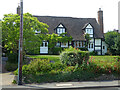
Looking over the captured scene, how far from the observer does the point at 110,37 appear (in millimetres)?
35844

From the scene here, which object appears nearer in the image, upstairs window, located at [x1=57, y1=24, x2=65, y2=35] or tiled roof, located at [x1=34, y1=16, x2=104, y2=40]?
upstairs window, located at [x1=57, y1=24, x2=65, y2=35]

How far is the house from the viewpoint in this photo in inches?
1366

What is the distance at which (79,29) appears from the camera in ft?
123

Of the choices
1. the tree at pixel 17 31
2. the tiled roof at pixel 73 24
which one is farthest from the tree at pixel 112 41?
the tree at pixel 17 31

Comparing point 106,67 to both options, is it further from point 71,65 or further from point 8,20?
point 8,20

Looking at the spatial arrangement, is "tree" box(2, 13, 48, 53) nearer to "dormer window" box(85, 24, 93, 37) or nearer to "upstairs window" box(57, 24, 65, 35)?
"upstairs window" box(57, 24, 65, 35)

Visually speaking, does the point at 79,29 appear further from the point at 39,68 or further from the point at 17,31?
the point at 39,68

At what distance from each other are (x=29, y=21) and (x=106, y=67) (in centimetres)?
988

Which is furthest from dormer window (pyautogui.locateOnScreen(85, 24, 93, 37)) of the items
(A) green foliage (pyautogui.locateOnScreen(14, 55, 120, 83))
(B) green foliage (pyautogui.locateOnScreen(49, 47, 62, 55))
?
(A) green foliage (pyautogui.locateOnScreen(14, 55, 120, 83))

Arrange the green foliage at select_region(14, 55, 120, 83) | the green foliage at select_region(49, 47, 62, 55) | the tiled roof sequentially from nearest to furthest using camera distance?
the green foliage at select_region(14, 55, 120, 83)
the green foliage at select_region(49, 47, 62, 55)
the tiled roof

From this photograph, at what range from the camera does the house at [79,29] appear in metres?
34.7

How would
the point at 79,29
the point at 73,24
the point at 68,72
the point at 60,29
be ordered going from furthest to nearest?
the point at 73,24 → the point at 79,29 → the point at 60,29 → the point at 68,72

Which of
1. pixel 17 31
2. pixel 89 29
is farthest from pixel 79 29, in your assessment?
pixel 17 31

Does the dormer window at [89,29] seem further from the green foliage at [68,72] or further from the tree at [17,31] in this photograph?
the green foliage at [68,72]
